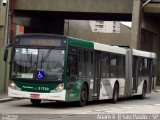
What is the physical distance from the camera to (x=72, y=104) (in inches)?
843

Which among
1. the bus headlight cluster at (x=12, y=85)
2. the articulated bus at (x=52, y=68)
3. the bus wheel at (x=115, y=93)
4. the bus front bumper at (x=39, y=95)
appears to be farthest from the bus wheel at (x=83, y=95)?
the bus wheel at (x=115, y=93)

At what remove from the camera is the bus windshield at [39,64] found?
18594 mm

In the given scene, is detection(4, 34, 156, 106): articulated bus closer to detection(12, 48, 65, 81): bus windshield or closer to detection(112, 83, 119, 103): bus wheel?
detection(12, 48, 65, 81): bus windshield

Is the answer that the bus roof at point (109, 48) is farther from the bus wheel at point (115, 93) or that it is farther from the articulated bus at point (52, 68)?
the bus wheel at point (115, 93)

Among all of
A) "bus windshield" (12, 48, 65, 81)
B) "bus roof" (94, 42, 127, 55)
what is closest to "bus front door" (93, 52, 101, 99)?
"bus roof" (94, 42, 127, 55)

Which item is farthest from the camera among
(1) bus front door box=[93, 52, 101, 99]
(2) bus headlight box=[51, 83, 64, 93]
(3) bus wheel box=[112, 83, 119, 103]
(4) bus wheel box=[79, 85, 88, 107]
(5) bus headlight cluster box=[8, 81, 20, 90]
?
(3) bus wheel box=[112, 83, 119, 103]

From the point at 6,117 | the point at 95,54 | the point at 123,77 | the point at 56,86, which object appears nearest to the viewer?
the point at 6,117

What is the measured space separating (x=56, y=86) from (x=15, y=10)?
1261 inches

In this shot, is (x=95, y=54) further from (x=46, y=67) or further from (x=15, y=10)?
(x=15, y=10)

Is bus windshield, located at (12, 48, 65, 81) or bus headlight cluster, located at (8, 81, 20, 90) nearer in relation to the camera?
bus windshield, located at (12, 48, 65, 81)

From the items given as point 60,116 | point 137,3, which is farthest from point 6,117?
point 137,3

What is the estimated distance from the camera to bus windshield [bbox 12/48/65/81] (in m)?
18.6

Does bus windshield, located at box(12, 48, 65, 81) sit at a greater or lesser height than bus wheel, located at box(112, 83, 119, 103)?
greater

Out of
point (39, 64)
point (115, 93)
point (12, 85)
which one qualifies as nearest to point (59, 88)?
point (39, 64)
